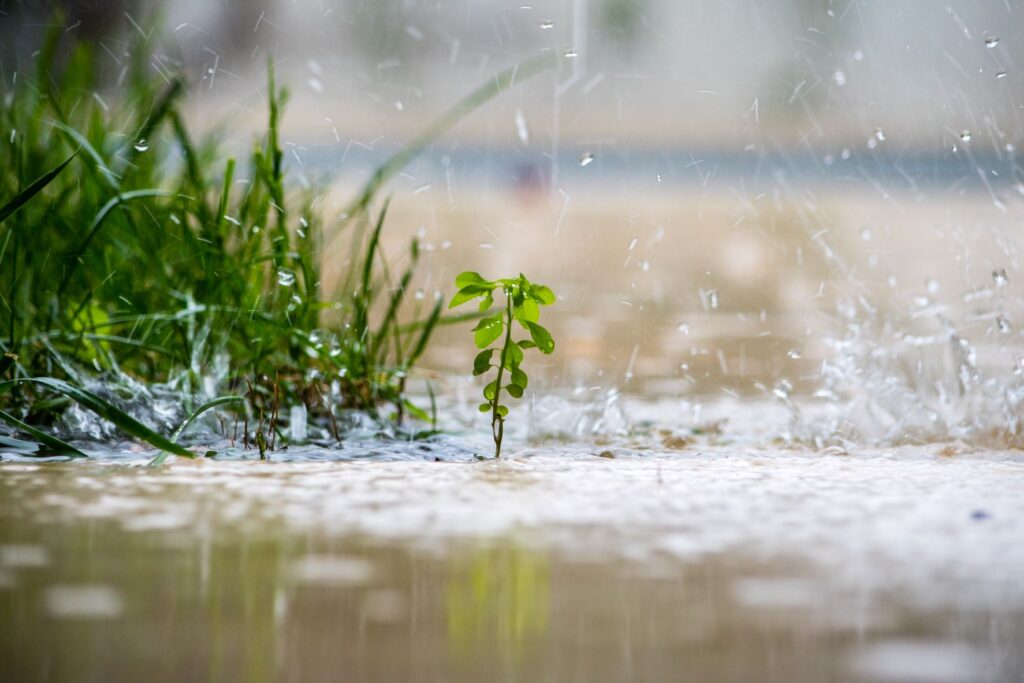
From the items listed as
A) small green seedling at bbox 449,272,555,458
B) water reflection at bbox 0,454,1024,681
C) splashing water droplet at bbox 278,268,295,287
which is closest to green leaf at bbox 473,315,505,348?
small green seedling at bbox 449,272,555,458

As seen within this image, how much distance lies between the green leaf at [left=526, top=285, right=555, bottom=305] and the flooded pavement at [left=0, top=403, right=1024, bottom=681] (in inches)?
9.5

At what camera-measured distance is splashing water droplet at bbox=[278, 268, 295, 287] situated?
1.76 meters

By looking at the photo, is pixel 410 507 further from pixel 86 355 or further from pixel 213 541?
pixel 86 355

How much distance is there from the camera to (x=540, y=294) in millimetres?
1354

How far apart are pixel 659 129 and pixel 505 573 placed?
1890 mm

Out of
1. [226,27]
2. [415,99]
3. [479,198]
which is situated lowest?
[479,198]

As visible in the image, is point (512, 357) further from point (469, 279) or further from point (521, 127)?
point (521, 127)

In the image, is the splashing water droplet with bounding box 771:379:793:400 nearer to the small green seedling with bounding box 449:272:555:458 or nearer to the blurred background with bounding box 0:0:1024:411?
the blurred background with bounding box 0:0:1024:411

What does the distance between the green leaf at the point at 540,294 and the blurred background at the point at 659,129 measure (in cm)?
75

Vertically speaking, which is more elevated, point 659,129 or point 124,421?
point 659,129

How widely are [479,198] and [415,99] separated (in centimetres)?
36

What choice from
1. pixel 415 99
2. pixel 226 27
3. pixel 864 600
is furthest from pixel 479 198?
pixel 864 600

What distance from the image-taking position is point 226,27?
2.81m

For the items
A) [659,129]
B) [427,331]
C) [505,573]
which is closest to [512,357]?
[427,331]
